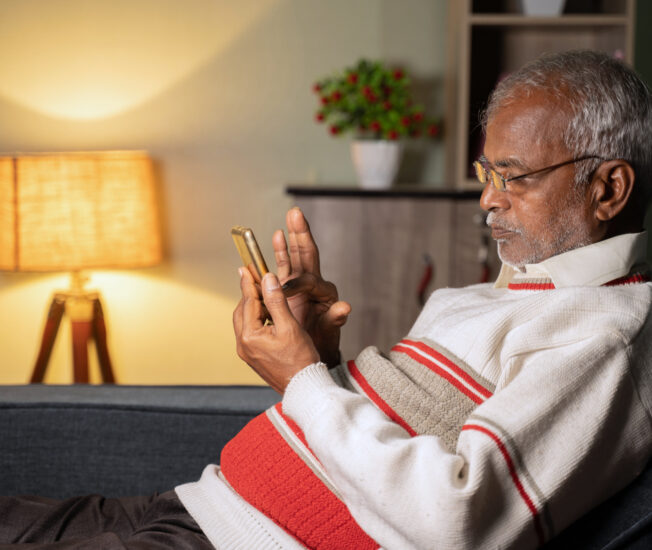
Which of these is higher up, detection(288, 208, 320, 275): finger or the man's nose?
the man's nose

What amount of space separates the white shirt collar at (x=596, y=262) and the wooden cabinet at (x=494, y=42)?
139cm

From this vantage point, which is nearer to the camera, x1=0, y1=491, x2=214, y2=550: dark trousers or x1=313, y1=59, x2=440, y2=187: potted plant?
x1=0, y1=491, x2=214, y2=550: dark trousers

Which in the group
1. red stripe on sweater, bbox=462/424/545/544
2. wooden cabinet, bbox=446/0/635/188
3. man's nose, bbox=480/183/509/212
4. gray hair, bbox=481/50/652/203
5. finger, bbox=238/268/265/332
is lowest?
red stripe on sweater, bbox=462/424/545/544

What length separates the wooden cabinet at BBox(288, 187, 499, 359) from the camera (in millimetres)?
2500

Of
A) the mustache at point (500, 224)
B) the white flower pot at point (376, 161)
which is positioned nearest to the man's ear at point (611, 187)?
the mustache at point (500, 224)

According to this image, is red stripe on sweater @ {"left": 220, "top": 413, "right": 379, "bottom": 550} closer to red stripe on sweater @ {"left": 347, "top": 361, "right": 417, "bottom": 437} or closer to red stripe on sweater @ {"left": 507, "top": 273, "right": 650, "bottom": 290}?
red stripe on sweater @ {"left": 347, "top": 361, "right": 417, "bottom": 437}

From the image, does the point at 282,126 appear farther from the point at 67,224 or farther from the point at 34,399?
the point at 34,399

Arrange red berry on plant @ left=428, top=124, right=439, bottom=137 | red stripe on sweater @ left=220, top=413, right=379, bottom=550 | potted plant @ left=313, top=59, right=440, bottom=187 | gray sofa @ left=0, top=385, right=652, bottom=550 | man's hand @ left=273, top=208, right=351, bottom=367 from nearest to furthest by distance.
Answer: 1. red stripe on sweater @ left=220, top=413, right=379, bottom=550
2. man's hand @ left=273, top=208, right=351, bottom=367
3. gray sofa @ left=0, top=385, right=652, bottom=550
4. potted plant @ left=313, top=59, right=440, bottom=187
5. red berry on plant @ left=428, top=124, right=439, bottom=137

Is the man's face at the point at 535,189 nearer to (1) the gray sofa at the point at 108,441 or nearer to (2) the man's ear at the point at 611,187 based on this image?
(2) the man's ear at the point at 611,187

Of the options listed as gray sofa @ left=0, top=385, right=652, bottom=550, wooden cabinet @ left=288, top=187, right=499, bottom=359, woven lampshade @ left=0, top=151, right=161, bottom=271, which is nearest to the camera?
gray sofa @ left=0, top=385, right=652, bottom=550

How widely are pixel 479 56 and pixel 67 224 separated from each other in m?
1.56

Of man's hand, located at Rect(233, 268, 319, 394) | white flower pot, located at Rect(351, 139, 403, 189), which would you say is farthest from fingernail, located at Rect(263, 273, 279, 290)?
white flower pot, located at Rect(351, 139, 403, 189)

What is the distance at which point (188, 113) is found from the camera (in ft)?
9.45

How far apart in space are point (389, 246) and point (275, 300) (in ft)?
5.00
